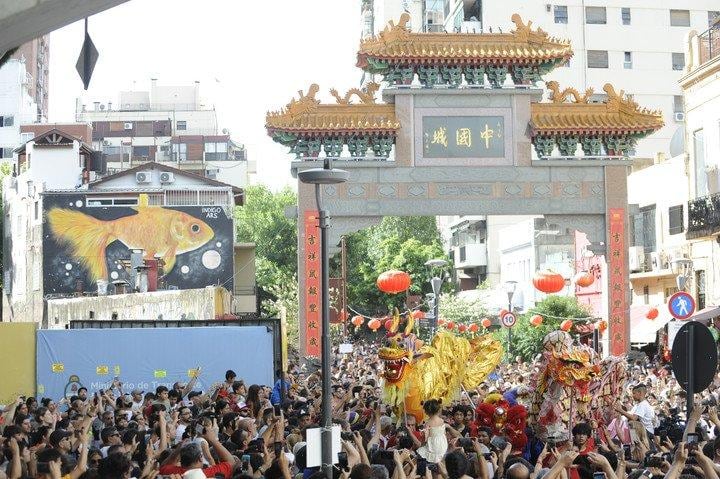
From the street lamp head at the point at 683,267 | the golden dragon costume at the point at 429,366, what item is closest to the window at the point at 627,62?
the street lamp head at the point at 683,267

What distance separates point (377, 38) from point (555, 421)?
17.0 m

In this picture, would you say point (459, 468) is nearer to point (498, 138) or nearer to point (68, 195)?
point (498, 138)

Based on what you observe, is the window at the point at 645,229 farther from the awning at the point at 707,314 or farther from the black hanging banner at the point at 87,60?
the black hanging banner at the point at 87,60

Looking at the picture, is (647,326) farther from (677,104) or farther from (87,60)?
(87,60)

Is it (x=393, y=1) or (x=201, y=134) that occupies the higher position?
(x=393, y=1)

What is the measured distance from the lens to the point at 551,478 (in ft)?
27.7

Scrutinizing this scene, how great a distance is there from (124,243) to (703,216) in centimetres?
2535

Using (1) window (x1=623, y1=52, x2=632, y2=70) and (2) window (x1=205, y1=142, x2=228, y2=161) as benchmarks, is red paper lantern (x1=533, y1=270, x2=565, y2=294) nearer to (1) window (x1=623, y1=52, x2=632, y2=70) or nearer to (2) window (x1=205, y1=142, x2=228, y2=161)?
(1) window (x1=623, y1=52, x2=632, y2=70)

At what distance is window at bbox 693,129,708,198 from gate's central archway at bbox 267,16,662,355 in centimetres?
463

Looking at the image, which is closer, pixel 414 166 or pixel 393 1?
pixel 414 166

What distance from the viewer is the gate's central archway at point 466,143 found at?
29766mm

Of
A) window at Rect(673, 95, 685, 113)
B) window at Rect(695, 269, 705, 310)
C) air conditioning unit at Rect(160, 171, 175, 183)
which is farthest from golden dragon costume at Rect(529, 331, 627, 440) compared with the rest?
window at Rect(673, 95, 685, 113)

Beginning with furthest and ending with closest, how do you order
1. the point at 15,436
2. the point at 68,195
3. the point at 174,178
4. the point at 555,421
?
1. the point at 174,178
2. the point at 68,195
3. the point at 555,421
4. the point at 15,436

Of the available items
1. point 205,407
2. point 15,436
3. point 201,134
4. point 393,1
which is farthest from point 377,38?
point 201,134
